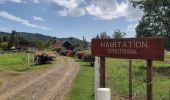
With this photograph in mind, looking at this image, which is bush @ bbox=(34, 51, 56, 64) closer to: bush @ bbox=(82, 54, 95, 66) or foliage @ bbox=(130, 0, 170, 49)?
bush @ bbox=(82, 54, 95, 66)

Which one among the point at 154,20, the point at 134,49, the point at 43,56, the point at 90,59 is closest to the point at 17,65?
the point at 43,56

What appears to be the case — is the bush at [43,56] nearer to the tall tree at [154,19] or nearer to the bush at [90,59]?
the bush at [90,59]

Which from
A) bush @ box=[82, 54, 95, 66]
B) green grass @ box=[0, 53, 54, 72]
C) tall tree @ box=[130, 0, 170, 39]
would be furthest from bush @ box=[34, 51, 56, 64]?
tall tree @ box=[130, 0, 170, 39]

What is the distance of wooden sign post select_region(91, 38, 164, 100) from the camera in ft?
26.4

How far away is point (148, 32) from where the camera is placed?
44906 millimetres

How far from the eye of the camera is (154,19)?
45.5 m

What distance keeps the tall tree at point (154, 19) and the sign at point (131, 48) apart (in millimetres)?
34918

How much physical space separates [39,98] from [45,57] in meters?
28.8

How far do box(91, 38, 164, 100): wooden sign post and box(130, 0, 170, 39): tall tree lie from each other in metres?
34.9

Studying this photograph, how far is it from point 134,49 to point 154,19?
3778cm

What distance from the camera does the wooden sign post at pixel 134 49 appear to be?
805cm

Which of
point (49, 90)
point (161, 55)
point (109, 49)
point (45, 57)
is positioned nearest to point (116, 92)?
point (49, 90)

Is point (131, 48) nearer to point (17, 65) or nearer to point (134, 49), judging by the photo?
point (134, 49)

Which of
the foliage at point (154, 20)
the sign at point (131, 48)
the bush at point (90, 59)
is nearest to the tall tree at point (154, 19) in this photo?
the foliage at point (154, 20)
